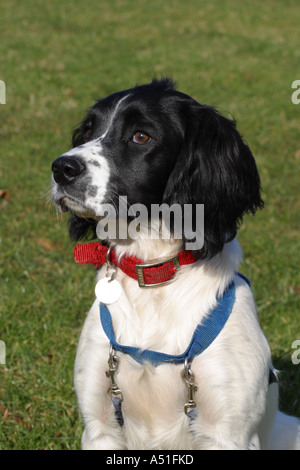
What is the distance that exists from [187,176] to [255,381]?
0.95 metres

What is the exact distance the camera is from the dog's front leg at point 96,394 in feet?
9.71

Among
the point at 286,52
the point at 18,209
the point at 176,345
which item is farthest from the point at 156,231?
the point at 286,52

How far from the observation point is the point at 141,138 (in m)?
2.79

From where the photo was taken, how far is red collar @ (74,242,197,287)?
287 cm

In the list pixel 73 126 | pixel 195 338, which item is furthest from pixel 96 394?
pixel 73 126

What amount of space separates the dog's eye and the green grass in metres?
1.34

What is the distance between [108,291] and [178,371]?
1.60 feet

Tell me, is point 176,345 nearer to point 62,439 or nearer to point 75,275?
point 62,439

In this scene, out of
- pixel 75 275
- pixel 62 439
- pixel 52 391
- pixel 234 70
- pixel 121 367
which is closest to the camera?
pixel 121 367

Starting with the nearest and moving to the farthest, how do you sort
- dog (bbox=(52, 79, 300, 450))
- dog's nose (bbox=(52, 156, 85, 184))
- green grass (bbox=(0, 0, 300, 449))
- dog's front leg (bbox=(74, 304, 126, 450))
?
dog's nose (bbox=(52, 156, 85, 184)) < dog (bbox=(52, 79, 300, 450)) < dog's front leg (bbox=(74, 304, 126, 450)) < green grass (bbox=(0, 0, 300, 449))

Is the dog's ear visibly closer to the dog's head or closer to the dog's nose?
the dog's head

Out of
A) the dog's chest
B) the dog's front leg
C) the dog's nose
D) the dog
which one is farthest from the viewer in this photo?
the dog's front leg

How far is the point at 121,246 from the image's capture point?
296 centimetres

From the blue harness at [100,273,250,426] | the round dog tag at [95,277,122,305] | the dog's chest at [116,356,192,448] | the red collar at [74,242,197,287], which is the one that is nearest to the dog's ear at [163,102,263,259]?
the red collar at [74,242,197,287]
